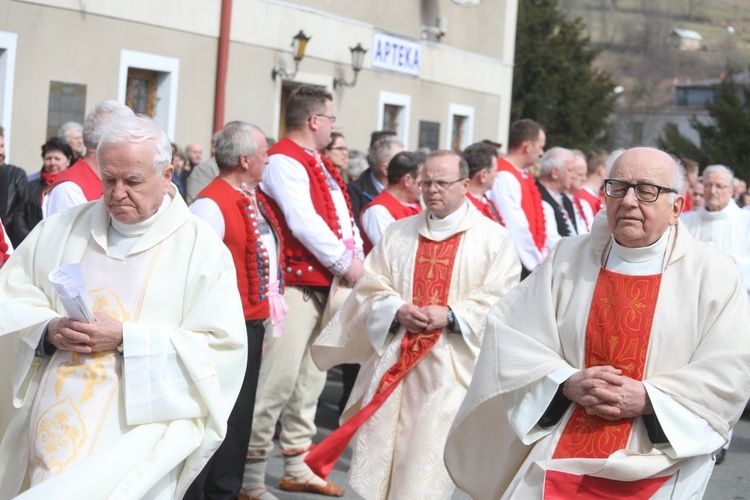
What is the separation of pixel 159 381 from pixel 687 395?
1828mm

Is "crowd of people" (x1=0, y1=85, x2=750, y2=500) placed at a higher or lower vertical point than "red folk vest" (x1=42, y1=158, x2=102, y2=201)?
lower

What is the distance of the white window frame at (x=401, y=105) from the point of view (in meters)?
17.8

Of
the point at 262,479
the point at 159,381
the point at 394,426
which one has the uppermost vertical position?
the point at 159,381

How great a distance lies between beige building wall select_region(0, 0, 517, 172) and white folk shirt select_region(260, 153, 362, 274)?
215 inches

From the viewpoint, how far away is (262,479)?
6.79 m

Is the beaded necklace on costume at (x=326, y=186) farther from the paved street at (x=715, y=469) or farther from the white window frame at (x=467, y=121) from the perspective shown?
the white window frame at (x=467, y=121)

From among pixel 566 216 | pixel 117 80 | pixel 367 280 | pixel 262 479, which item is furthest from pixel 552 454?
pixel 117 80

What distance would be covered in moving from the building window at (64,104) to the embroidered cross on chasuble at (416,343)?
273 inches

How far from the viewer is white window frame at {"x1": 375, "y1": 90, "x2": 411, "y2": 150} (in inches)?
702

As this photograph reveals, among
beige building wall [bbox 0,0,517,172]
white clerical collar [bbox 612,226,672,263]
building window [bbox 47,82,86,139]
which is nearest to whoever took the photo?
white clerical collar [bbox 612,226,672,263]

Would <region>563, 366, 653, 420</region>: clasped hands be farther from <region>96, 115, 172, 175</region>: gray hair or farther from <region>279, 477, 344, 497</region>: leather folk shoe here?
<region>279, 477, 344, 497</region>: leather folk shoe

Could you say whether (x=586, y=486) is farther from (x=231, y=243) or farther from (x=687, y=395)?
(x=231, y=243)

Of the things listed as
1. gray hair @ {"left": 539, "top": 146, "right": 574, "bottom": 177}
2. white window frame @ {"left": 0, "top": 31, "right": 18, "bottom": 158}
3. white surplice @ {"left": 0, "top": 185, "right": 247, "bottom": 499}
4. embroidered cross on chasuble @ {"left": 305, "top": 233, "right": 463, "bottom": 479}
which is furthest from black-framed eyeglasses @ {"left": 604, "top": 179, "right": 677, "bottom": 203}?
white window frame @ {"left": 0, "top": 31, "right": 18, "bottom": 158}

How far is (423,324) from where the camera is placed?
6.00 meters
